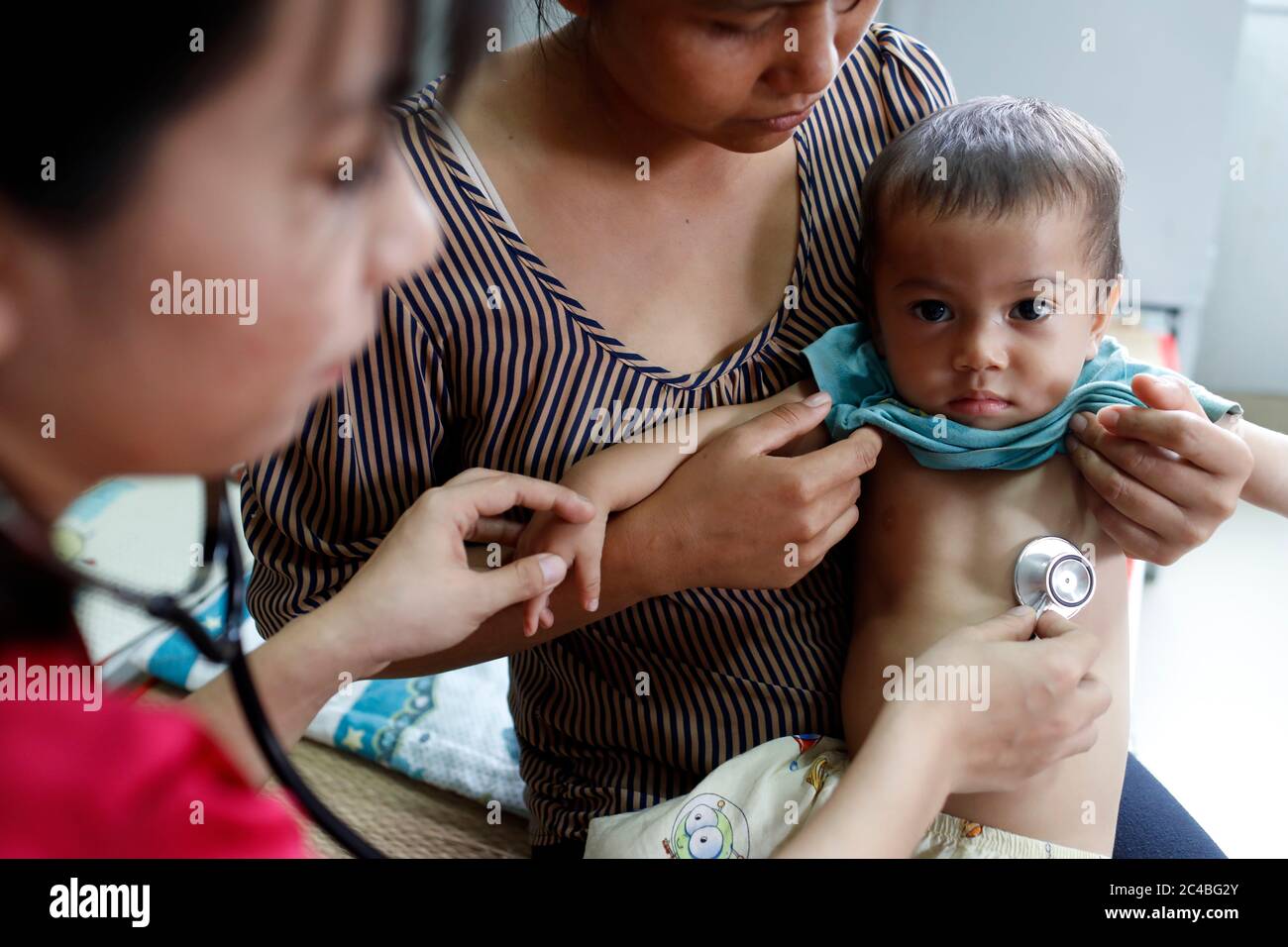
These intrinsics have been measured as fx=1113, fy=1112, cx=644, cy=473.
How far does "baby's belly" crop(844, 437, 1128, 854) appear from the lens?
2.74 feet

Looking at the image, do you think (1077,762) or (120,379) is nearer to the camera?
(120,379)

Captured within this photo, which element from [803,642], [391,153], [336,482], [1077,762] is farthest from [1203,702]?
[391,153]

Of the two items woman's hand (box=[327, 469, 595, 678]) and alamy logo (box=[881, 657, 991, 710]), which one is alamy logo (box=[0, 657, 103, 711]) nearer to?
woman's hand (box=[327, 469, 595, 678])

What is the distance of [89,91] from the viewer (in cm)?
32

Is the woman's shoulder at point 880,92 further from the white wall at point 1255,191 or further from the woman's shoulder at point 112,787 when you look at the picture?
the white wall at point 1255,191

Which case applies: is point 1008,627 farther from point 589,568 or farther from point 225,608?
point 225,608

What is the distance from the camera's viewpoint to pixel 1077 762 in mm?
831

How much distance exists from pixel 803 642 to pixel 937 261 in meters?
0.31

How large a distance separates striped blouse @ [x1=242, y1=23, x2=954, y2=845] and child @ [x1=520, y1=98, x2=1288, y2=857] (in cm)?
3

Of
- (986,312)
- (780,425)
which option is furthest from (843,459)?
(986,312)

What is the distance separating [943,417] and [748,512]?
19 cm

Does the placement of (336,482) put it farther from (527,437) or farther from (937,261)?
(937,261)
